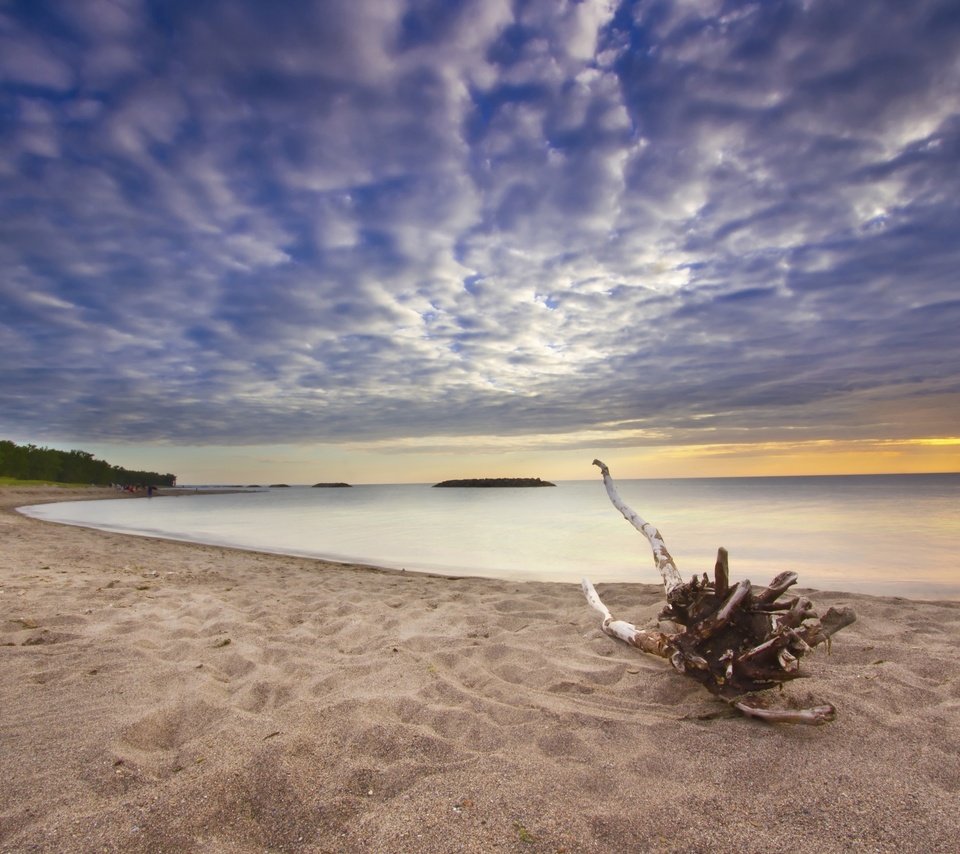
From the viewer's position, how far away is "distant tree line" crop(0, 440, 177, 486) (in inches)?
3132

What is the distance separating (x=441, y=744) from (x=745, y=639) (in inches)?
86.2

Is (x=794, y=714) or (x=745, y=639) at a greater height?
(x=745, y=639)

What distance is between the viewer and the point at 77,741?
2768mm

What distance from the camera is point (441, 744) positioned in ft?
9.40

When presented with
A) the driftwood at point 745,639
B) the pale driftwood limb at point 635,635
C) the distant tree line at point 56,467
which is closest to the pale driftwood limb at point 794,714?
the driftwood at point 745,639

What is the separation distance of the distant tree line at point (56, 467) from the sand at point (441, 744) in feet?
317

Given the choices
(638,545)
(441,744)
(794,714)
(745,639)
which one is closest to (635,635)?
(745,639)

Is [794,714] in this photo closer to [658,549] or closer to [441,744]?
[441,744]

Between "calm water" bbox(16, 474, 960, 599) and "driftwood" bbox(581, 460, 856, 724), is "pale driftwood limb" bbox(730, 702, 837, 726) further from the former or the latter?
"calm water" bbox(16, 474, 960, 599)

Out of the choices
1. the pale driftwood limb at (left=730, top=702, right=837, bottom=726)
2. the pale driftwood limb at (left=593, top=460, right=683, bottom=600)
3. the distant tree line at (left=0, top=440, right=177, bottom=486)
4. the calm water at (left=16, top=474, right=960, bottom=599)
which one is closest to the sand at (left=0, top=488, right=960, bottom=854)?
the pale driftwood limb at (left=730, top=702, right=837, bottom=726)

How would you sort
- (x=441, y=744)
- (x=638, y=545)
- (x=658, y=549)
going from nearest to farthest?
(x=441, y=744)
(x=658, y=549)
(x=638, y=545)

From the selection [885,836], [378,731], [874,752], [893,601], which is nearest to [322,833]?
[378,731]

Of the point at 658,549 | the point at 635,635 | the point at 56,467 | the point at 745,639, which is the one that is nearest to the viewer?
the point at 745,639

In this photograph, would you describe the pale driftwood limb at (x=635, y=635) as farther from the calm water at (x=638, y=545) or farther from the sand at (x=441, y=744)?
the calm water at (x=638, y=545)
